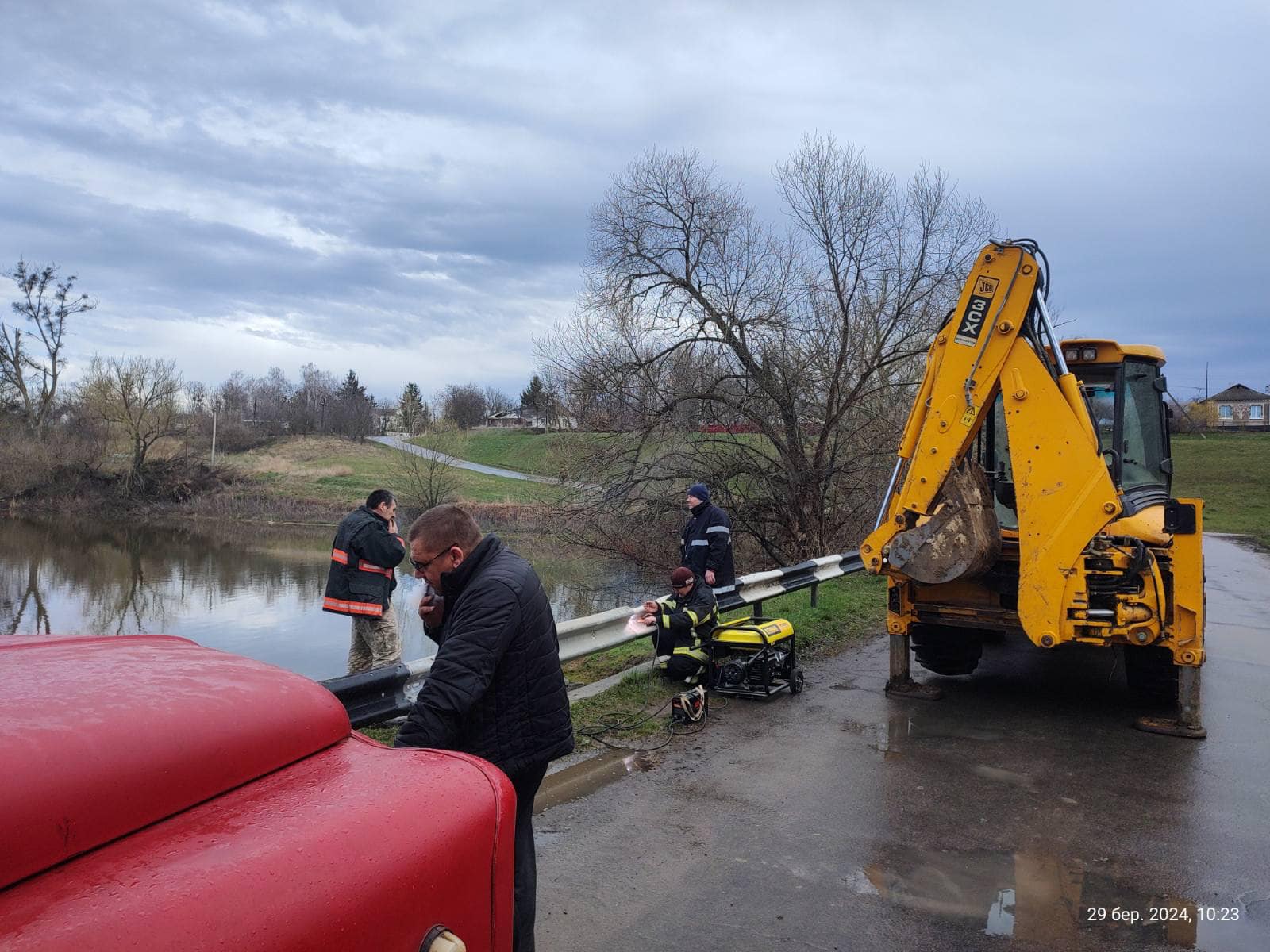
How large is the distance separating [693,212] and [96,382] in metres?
38.3

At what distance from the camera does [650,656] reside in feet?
27.8

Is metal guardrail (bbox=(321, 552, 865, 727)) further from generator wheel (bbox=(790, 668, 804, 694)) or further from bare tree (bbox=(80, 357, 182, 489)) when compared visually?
bare tree (bbox=(80, 357, 182, 489))

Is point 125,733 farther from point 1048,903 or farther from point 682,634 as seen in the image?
point 682,634

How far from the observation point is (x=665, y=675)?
299 inches

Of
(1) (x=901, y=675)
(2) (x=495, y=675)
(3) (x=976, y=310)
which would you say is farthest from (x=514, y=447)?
(2) (x=495, y=675)

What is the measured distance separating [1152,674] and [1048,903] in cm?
356

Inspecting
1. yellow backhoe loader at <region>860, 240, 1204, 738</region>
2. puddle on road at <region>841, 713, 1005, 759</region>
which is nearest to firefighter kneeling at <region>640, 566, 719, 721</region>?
puddle on road at <region>841, 713, 1005, 759</region>

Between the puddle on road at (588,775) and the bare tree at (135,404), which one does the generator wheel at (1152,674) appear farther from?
the bare tree at (135,404)

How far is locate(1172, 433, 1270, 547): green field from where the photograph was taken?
104 feet

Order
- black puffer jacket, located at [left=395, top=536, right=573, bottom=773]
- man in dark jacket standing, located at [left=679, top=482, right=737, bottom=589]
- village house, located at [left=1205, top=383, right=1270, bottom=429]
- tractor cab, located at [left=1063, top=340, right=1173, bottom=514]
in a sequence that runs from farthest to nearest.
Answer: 1. village house, located at [left=1205, top=383, right=1270, bottom=429]
2. man in dark jacket standing, located at [left=679, top=482, right=737, bottom=589]
3. tractor cab, located at [left=1063, top=340, right=1173, bottom=514]
4. black puffer jacket, located at [left=395, top=536, right=573, bottom=773]

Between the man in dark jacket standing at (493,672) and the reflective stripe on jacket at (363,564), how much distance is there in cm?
395

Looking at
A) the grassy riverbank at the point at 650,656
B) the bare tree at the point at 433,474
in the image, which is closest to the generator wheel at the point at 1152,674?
the grassy riverbank at the point at 650,656

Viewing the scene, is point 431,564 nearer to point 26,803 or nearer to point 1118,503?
point 26,803

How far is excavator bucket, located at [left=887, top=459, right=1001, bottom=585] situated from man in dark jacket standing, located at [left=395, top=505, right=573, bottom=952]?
397cm
